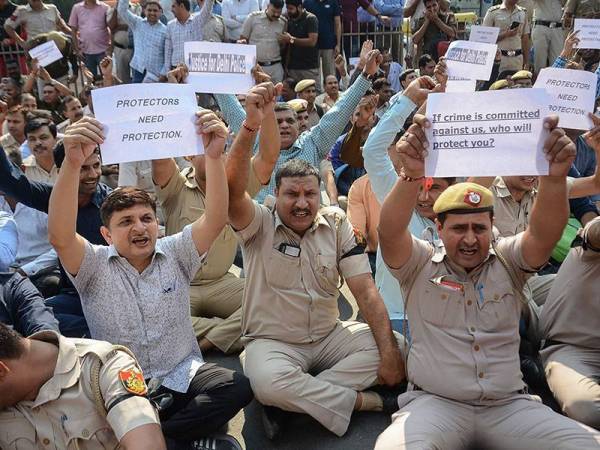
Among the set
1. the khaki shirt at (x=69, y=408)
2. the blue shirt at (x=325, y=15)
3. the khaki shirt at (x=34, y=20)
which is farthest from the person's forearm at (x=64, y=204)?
the khaki shirt at (x=34, y=20)

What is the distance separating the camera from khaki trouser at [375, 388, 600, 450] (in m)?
2.62

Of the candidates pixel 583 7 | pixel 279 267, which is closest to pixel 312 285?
pixel 279 267

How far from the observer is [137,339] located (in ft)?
10.0

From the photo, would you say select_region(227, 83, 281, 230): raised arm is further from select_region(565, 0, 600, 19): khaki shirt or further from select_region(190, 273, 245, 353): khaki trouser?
select_region(565, 0, 600, 19): khaki shirt

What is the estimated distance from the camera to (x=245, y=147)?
330cm

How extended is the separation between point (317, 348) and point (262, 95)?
146 cm

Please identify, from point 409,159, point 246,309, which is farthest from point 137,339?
point 409,159

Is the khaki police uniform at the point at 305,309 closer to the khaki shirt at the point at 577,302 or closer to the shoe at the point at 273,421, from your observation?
the shoe at the point at 273,421

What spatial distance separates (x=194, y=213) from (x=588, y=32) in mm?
3885

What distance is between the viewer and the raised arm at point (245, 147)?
3.25m

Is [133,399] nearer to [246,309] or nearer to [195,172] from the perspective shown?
[246,309]

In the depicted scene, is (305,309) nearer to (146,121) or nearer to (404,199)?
(404,199)

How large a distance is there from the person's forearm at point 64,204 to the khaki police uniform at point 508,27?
8.48 m

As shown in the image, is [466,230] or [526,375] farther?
[526,375]
